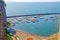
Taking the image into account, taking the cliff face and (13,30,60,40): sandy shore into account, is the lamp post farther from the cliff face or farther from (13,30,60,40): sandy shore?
(13,30,60,40): sandy shore

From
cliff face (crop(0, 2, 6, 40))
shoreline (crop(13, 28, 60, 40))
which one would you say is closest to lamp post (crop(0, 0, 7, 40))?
cliff face (crop(0, 2, 6, 40))

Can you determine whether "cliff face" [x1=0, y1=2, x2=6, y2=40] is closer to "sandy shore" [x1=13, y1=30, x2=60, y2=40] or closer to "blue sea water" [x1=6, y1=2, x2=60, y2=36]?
"blue sea water" [x1=6, y1=2, x2=60, y2=36]

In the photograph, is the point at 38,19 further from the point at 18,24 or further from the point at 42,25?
the point at 18,24

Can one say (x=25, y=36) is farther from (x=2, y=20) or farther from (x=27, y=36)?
(x=2, y=20)

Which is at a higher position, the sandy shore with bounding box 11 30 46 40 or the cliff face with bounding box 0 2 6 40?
the cliff face with bounding box 0 2 6 40

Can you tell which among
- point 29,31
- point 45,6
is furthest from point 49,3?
point 29,31

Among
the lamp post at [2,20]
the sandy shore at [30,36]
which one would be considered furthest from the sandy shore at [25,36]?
the lamp post at [2,20]

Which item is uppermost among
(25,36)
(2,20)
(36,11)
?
(36,11)

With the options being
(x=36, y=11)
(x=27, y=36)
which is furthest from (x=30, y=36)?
(x=36, y=11)
